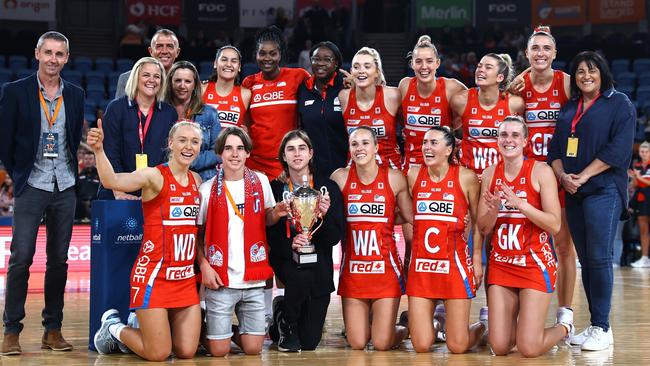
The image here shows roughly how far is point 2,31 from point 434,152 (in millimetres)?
13469

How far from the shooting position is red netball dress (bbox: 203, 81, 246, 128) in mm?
6199

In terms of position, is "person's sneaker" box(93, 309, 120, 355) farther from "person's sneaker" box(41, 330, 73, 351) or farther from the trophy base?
the trophy base

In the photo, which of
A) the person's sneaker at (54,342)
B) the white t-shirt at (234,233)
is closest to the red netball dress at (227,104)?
the white t-shirt at (234,233)

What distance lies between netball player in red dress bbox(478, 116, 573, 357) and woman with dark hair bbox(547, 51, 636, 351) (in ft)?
0.98

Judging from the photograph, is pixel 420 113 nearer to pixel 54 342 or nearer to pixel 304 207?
pixel 304 207

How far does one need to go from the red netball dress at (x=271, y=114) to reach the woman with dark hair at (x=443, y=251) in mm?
1199

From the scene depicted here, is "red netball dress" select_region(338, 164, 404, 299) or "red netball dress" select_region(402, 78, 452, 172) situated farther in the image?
"red netball dress" select_region(402, 78, 452, 172)

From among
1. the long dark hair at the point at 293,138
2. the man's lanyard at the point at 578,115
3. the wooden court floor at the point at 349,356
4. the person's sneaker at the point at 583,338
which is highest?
the man's lanyard at the point at 578,115

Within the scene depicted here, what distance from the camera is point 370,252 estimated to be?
5.54 metres

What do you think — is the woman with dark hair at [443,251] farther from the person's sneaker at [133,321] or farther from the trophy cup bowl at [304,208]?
the person's sneaker at [133,321]

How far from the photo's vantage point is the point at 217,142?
5.34 meters

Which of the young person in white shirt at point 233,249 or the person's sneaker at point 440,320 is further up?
the young person in white shirt at point 233,249

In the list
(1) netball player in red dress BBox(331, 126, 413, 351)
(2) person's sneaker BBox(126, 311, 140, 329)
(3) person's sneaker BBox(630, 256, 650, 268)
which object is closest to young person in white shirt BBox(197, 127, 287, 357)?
(2) person's sneaker BBox(126, 311, 140, 329)

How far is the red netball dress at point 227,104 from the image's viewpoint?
6.20 metres
